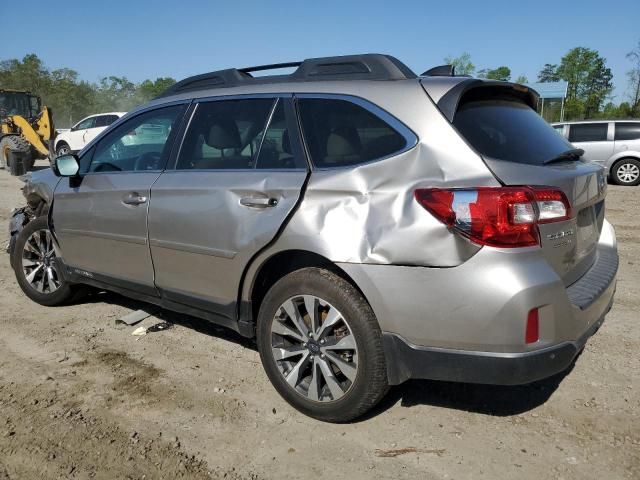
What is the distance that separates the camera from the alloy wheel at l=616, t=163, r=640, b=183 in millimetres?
14016

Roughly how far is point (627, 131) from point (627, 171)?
42.0 inches

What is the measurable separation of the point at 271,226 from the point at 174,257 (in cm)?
90

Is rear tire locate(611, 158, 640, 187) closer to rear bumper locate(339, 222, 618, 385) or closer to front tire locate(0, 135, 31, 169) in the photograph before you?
rear bumper locate(339, 222, 618, 385)

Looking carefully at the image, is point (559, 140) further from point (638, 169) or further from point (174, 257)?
point (638, 169)

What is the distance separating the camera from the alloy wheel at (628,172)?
1402 centimetres

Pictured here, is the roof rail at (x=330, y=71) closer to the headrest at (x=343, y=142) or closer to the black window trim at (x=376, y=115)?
the black window trim at (x=376, y=115)

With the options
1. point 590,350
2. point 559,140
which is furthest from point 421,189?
point 590,350

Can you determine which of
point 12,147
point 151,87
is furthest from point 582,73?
point 12,147

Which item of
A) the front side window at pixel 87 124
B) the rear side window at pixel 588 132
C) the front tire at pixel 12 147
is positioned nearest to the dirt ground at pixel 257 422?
the rear side window at pixel 588 132

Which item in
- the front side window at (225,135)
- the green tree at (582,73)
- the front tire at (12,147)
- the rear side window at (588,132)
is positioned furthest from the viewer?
the green tree at (582,73)

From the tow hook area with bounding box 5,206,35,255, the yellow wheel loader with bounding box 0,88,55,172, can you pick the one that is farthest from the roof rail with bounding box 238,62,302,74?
the yellow wheel loader with bounding box 0,88,55,172

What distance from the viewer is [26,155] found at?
54.5 feet

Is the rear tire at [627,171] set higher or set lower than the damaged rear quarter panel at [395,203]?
Answer: lower

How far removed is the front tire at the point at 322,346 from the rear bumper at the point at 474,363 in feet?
0.33
